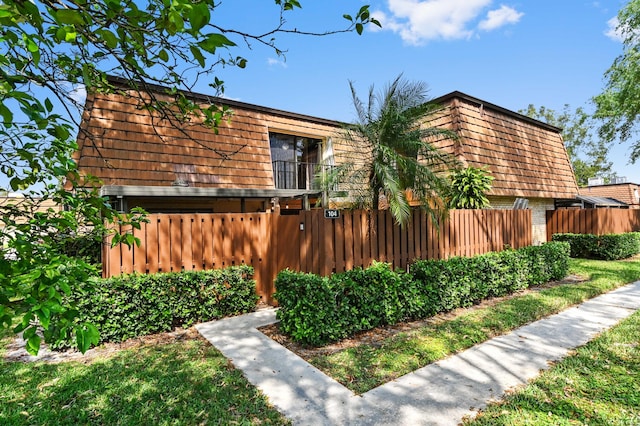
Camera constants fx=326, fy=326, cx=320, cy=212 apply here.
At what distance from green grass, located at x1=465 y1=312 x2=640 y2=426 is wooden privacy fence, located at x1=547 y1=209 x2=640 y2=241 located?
1099 centimetres

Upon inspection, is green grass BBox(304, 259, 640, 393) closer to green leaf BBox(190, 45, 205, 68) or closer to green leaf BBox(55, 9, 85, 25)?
green leaf BBox(190, 45, 205, 68)

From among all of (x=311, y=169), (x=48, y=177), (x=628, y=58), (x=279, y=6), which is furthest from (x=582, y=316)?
(x=628, y=58)

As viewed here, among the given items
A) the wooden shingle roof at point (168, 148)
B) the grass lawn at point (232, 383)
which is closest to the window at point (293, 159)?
the wooden shingle roof at point (168, 148)

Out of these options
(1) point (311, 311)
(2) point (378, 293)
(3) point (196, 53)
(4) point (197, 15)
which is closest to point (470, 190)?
(2) point (378, 293)

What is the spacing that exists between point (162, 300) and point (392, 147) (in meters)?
4.91

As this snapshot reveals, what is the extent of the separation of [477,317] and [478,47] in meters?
8.52

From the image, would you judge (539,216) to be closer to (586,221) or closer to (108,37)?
(586,221)

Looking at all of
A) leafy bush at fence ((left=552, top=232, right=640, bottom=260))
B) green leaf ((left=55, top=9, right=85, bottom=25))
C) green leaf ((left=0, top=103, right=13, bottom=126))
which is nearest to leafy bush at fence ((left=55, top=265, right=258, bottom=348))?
green leaf ((left=0, top=103, right=13, bottom=126))

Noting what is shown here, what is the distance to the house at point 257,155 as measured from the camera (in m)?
8.07

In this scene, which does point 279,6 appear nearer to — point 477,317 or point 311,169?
point 477,317

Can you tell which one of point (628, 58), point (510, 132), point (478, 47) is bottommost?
point (510, 132)

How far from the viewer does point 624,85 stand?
17141 mm

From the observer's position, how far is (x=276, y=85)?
26.5 ft

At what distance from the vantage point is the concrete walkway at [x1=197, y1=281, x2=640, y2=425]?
9.79 ft
